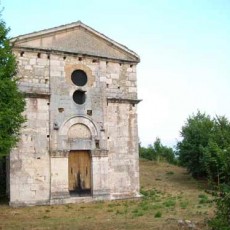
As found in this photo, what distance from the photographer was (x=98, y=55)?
18.6 metres

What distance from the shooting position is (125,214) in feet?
45.4

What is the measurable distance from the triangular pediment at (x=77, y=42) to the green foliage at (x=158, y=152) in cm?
1674

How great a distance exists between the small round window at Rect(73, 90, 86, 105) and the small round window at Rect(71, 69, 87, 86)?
0.37 meters

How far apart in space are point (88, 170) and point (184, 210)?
543 centimetres

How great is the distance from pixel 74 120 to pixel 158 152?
18820mm

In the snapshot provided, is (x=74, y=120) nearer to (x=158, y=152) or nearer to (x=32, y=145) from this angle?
(x=32, y=145)

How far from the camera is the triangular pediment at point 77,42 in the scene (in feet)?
56.3

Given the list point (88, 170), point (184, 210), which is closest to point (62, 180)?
point (88, 170)

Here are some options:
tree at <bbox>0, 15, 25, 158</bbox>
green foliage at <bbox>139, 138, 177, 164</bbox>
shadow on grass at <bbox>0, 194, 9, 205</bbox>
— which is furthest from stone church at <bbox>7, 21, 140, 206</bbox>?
green foliage at <bbox>139, 138, 177, 164</bbox>

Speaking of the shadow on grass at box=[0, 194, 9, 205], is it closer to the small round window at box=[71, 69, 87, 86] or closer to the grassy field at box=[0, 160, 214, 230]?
the grassy field at box=[0, 160, 214, 230]

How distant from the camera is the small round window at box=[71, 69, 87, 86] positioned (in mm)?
18062

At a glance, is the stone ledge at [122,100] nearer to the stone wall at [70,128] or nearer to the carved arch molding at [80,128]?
the stone wall at [70,128]

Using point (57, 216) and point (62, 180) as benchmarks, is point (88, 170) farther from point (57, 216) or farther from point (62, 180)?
point (57, 216)

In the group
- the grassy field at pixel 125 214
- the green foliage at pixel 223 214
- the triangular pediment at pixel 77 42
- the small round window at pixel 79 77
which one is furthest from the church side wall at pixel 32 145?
the green foliage at pixel 223 214
